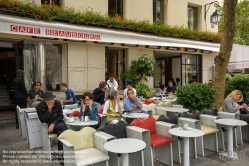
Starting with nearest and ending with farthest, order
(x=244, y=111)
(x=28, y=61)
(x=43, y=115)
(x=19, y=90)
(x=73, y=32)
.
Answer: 1. (x=43, y=115)
2. (x=244, y=111)
3. (x=19, y=90)
4. (x=73, y=32)
5. (x=28, y=61)

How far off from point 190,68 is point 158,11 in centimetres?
444

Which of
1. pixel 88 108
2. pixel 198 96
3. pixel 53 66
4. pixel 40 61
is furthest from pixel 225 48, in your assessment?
pixel 40 61

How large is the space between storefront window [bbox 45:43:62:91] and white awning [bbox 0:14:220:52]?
1.43 m

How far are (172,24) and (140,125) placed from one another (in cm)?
1060

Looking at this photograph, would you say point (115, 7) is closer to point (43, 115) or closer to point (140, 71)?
point (140, 71)

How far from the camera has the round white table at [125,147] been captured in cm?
309

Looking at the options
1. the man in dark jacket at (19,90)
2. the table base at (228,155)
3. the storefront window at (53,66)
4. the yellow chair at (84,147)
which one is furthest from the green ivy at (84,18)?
the table base at (228,155)

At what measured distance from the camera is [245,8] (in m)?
17.9

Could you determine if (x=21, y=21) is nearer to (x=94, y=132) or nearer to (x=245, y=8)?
(x=94, y=132)

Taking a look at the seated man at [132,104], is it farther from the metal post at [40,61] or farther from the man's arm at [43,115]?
the metal post at [40,61]

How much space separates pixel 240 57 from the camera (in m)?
8.80

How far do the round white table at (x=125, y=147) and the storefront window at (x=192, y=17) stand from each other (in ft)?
43.5

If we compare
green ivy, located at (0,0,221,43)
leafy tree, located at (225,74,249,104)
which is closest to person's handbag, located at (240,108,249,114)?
leafy tree, located at (225,74,249,104)

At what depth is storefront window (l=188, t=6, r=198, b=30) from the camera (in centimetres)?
1501
